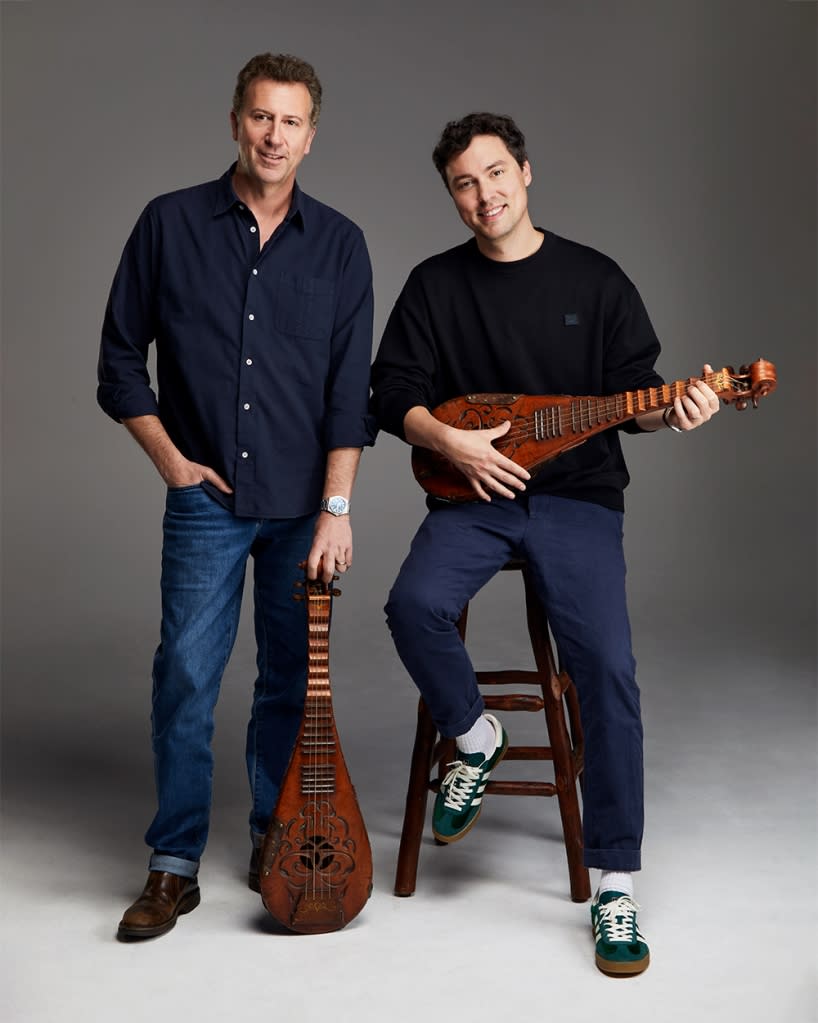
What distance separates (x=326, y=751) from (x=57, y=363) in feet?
14.1

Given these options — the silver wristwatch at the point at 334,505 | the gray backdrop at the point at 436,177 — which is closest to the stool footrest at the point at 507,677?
the silver wristwatch at the point at 334,505

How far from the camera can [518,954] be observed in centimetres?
292

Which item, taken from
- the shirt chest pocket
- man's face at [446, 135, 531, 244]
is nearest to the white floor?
the shirt chest pocket

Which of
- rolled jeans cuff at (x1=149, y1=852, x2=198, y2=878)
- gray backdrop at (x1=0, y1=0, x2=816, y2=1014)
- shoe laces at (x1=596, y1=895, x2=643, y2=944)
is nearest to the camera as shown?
shoe laces at (x1=596, y1=895, x2=643, y2=944)

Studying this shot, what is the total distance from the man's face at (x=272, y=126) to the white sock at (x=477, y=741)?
51.7 inches

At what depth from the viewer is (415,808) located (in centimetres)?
326

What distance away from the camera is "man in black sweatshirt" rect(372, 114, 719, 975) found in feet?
9.86

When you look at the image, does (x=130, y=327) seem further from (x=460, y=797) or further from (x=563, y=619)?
(x=460, y=797)

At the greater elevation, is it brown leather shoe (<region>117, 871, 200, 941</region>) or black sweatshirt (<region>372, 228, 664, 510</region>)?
black sweatshirt (<region>372, 228, 664, 510</region>)

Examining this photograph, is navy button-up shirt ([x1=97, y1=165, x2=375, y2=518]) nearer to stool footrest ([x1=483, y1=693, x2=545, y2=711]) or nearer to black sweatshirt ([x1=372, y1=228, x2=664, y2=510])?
black sweatshirt ([x1=372, y1=228, x2=664, y2=510])

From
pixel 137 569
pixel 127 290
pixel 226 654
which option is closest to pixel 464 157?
pixel 127 290

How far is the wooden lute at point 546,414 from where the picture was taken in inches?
117

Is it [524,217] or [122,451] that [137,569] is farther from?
[524,217]

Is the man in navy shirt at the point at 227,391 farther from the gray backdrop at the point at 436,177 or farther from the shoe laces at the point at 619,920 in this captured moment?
the gray backdrop at the point at 436,177
